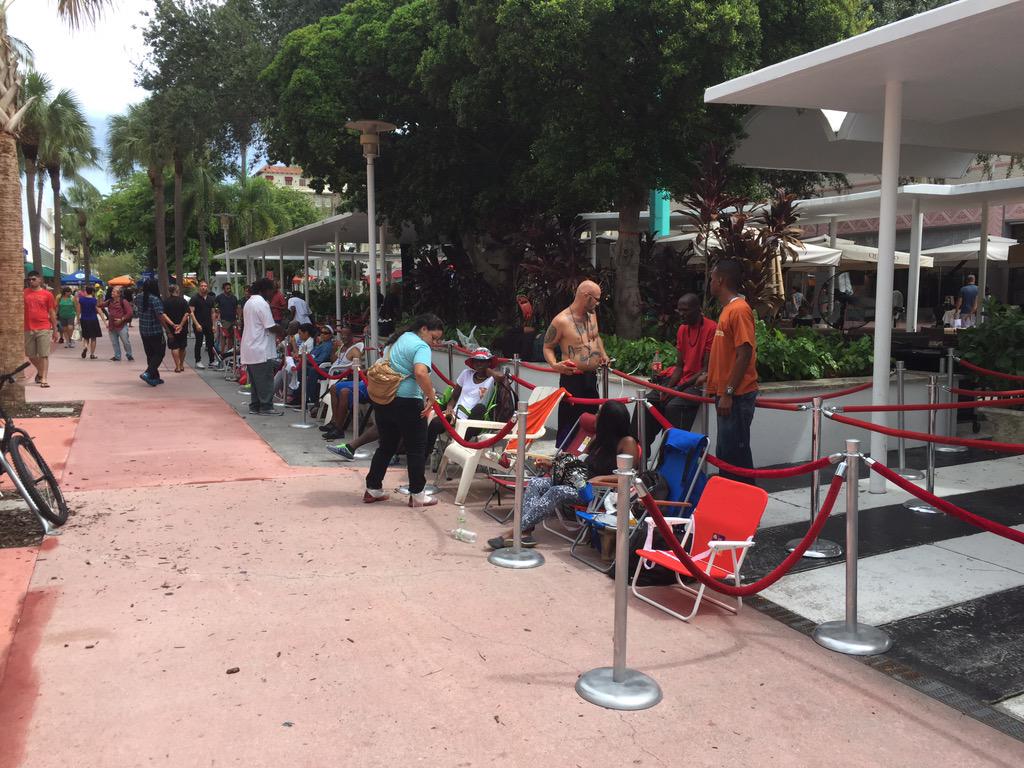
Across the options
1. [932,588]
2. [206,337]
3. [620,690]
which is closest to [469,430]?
[932,588]

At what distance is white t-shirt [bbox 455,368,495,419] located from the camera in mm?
7910

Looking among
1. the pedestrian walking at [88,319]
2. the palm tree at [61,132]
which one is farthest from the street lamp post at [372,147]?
the palm tree at [61,132]

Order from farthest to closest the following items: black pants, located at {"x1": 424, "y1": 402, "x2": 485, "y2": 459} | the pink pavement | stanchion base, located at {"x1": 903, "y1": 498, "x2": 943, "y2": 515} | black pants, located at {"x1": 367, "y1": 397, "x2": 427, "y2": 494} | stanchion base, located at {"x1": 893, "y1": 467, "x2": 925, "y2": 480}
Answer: black pants, located at {"x1": 424, "y1": 402, "x2": 485, "y2": 459} → stanchion base, located at {"x1": 893, "y1": 467, "x2": 925, "y2": 480} → black pants, located at {"x1": 367, "y1": 397, "x2": 427, "y2": 494} → stanchion base, located at {"x1": 903, "y1": 498, "x2": 943, "y2": 515} → the pink pavement

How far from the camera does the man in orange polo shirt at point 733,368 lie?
19.3ft

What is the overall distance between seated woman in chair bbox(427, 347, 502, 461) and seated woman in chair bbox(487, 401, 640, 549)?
1.85 meters

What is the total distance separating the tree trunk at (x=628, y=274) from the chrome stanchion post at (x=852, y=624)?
7.75 meters

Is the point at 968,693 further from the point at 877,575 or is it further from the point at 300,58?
the point at 300,58

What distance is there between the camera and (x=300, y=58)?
13.5 metres

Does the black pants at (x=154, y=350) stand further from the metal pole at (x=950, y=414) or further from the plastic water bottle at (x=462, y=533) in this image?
the metal pole at (x=950, y=414)

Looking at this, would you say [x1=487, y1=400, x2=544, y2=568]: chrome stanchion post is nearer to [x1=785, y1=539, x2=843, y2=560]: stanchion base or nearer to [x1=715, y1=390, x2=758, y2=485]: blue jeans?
[x1=715, y1=390, x2=758, y2=485]: blue jeans

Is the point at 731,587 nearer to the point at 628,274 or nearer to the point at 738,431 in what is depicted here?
the point at 738,431

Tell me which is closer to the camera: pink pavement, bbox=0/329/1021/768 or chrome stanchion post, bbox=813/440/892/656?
pink pavement, bbox=0/329/1021/768

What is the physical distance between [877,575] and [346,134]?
36.3ft

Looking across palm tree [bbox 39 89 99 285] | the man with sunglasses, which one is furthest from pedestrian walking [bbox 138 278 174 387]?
palm tree [bbox 39 89 99 285]
